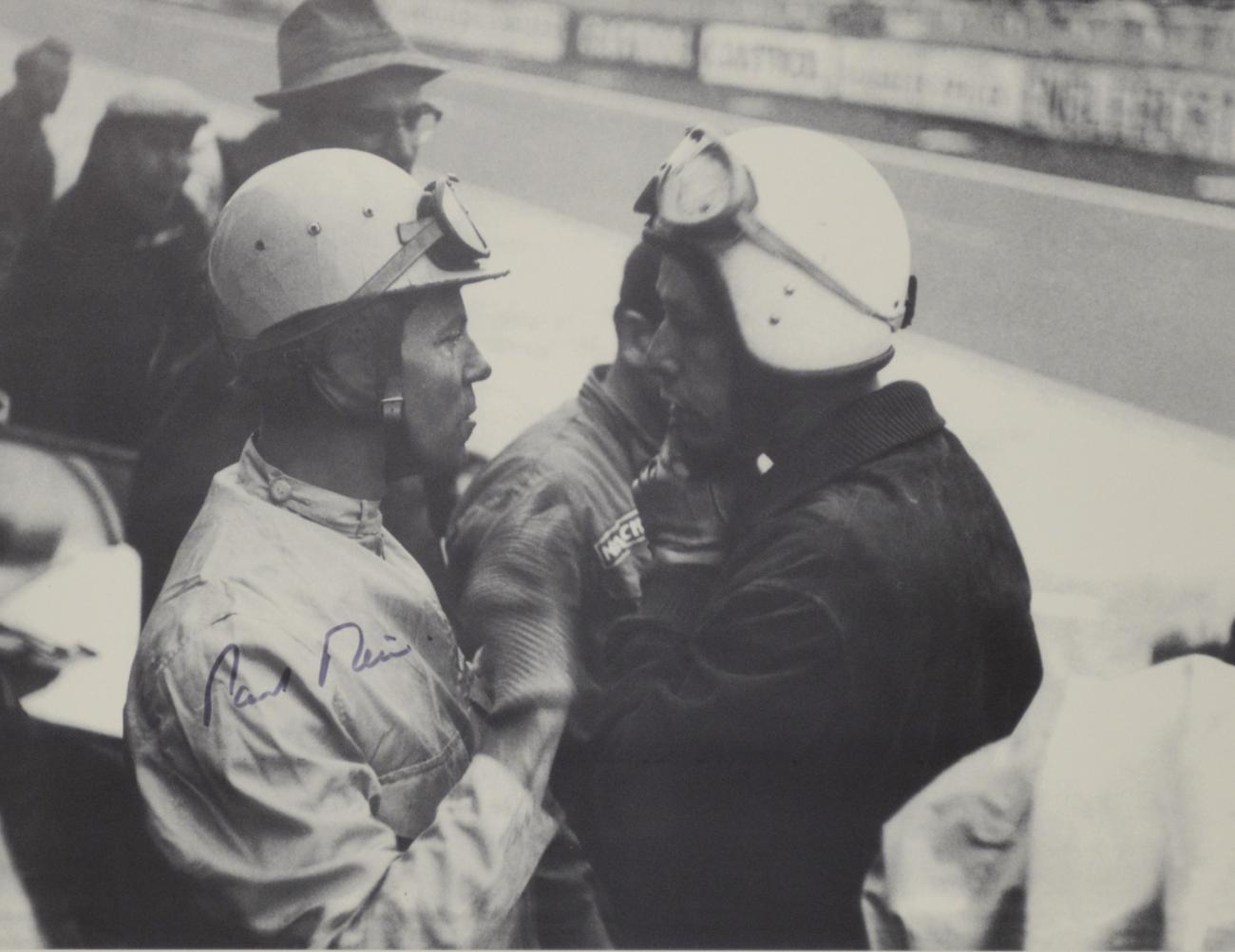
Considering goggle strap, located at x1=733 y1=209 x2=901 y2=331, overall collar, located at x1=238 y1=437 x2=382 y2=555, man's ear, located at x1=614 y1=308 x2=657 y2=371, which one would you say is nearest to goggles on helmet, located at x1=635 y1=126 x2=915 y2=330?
goggle strap, located at x1=733 y1=209 x2=901 y2=331

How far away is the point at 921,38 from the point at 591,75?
0.79 metres

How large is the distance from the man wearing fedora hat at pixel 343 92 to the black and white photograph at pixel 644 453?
0.5 inches

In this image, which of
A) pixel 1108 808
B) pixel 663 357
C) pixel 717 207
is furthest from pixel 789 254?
pixel 1108 808

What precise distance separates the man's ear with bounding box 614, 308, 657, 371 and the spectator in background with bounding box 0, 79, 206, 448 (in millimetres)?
1012

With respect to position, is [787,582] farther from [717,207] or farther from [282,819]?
[282,819]

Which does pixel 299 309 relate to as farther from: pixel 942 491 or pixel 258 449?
pixel 942 491

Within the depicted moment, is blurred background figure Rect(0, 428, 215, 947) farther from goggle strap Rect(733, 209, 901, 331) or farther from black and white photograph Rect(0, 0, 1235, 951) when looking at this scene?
goggle strap Rect(733, 209, 901, 331)

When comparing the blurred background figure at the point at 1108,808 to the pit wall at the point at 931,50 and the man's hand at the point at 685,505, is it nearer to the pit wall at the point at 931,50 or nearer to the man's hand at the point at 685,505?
the man's hand at the point at 685,505

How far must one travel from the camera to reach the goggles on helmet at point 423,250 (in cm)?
247

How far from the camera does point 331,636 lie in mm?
2465

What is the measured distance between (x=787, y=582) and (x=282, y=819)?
1.05 m

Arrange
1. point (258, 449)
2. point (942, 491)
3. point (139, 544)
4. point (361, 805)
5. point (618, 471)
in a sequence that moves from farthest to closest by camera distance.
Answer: point (139, 544) → point (618, 471) → point (942, 491) → point (258, 449) → point (361, 805)

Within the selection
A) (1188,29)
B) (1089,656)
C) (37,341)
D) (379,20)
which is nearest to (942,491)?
(1089,656)

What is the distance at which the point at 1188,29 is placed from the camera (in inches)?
121
